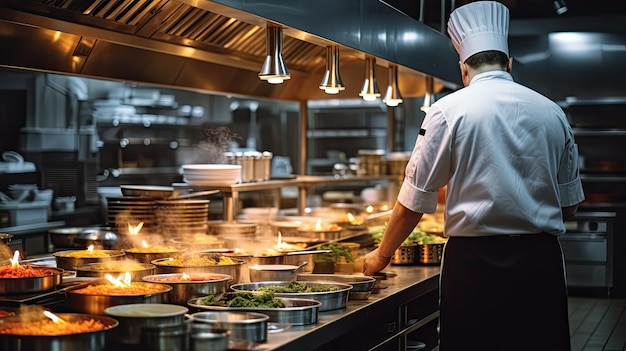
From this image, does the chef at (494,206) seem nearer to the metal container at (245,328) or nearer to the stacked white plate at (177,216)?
the metal container at (245,328)

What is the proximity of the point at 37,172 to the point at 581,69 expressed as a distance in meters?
6.71

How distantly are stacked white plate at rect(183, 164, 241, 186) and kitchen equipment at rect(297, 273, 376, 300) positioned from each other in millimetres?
1213

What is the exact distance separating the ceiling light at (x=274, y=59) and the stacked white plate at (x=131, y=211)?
127 centimetres

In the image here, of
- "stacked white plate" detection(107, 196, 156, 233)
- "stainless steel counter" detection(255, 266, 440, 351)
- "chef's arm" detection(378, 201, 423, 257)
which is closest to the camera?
"stainless steel counter" detection(255, 266, 440, 351)

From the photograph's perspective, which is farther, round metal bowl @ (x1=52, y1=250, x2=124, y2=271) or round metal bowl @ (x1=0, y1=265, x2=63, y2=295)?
round metal bowl @ (x1=52, y1=250, x2=124, y2=271)

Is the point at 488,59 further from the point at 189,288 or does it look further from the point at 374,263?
the point at 189,288

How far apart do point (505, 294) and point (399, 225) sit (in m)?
0.49

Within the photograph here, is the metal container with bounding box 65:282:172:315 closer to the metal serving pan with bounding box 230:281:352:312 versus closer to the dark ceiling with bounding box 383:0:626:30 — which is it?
the metal serving pan with bounding box 230:281:352:312

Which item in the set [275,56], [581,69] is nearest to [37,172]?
[275,56]

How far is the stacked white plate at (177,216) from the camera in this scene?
449 cm

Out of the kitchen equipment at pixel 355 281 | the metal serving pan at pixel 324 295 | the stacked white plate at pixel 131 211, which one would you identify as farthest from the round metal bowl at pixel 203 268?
the stacked white plate at pixel 131 211

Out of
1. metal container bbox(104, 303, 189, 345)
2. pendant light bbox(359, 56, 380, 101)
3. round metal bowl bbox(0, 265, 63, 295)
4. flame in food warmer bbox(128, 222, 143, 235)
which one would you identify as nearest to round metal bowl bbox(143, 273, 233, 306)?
round metal bowl bbox(0, 265, 63, 295)

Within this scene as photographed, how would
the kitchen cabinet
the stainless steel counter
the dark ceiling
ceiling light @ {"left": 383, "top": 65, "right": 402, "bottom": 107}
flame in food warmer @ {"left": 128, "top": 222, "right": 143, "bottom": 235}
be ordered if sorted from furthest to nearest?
the dark ceiling, ceiling light @ {"left": 383, "top": 65, "right": 402, "bottom": 107}, the kitchen cabinet, flame in food warmer @ {"left": 128, "top": 222, "right": 143, "bottom": 235}, the stainless steel counter

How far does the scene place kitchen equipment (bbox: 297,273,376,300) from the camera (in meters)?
3.54
